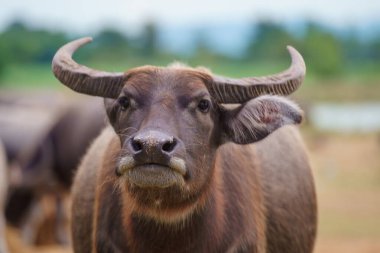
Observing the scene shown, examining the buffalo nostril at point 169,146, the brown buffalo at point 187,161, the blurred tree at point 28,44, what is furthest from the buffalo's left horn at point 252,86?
the blurred tree at point 28,44

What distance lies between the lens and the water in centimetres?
3366

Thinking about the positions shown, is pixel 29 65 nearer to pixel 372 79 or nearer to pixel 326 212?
pixel 372 79

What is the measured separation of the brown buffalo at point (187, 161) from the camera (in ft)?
18.4

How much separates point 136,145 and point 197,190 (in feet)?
2.10

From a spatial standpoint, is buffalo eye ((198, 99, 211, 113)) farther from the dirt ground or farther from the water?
the water

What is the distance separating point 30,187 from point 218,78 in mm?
12081

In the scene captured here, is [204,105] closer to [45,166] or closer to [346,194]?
[45,166]

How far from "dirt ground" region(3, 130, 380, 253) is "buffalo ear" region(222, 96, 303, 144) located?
3.36 metres

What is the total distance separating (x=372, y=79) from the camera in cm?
5278

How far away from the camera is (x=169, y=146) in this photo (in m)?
5.48

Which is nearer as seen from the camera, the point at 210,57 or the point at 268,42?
the point at 210,57

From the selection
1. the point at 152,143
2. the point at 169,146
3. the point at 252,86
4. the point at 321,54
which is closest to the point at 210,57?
the point at 321,54

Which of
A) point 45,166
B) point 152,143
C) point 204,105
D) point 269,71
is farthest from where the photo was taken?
point 269,71

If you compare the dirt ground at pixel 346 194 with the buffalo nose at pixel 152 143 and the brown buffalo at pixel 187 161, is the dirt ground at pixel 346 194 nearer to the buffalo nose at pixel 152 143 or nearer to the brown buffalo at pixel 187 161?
the brown buffalo at pixel 187 161
